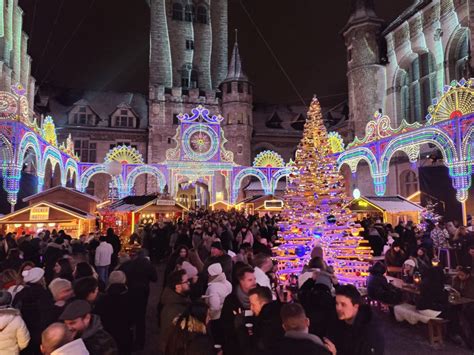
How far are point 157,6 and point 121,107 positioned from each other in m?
12.6

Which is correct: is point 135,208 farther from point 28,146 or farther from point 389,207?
point 389,207

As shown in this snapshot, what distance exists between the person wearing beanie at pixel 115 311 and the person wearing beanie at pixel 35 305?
61 centimetres

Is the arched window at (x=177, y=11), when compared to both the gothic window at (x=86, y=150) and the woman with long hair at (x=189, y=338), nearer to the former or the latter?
the gothic window at (x=86, y=150)

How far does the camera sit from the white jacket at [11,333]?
12.0 ft

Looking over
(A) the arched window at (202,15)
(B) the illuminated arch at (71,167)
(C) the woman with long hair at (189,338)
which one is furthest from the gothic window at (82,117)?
(C) the woman with long hair at (189,338)

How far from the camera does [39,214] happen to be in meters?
14.1

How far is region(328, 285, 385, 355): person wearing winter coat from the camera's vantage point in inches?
129

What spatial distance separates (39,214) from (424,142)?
1931 centimetres

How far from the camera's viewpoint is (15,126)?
703 inches

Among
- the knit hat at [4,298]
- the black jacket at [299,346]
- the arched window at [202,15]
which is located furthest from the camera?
the arched window at [202,15]

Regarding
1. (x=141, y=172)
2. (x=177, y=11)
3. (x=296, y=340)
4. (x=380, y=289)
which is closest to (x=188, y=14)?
(x=177, y=11)

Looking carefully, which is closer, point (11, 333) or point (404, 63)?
point (11, 333)

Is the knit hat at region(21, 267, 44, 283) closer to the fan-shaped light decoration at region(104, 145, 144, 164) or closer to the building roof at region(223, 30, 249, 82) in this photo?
the fan-shaped light decoration at region(104, 145, 144, 164)

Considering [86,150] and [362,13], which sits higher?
[362,13]
